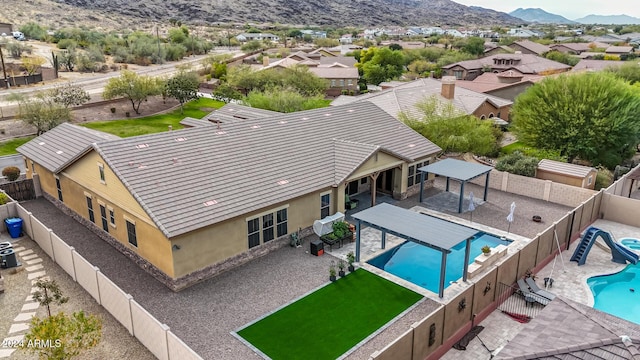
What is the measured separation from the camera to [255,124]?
1081 inches

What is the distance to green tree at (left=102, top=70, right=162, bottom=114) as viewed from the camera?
5562cm

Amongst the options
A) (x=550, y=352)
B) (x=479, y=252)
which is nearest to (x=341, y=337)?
(x=550, y=352)

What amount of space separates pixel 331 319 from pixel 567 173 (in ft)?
70.3

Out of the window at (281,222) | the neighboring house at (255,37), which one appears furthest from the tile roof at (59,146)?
the neighboring house at (255,37)

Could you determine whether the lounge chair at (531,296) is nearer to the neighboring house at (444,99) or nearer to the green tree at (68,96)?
the neighboring house at (444,99)

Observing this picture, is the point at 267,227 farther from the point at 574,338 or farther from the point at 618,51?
the point at 618,51

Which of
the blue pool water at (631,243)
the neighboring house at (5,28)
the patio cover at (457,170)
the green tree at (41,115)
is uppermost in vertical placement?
the neighboring house at (5,28)

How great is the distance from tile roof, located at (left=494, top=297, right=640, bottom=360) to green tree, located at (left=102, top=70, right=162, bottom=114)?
5487cm

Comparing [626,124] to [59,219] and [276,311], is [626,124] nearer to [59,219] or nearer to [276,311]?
[276,311]

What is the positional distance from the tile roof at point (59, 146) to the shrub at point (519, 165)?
26939 millimetres

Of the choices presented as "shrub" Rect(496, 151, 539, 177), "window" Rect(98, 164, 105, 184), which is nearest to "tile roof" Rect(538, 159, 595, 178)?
"shrub" Rect(496, 151, 539, 177)

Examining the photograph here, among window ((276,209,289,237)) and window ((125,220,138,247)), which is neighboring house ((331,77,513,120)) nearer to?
window ((276,209,289,237))

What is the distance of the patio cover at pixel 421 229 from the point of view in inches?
722

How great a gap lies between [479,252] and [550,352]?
532 inches
